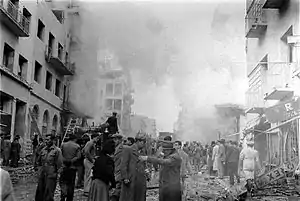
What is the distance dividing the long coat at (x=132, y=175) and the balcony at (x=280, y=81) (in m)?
6.64

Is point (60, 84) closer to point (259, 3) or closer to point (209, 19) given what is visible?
point (209, 19)

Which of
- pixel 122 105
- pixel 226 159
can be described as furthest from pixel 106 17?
pixel 226 159

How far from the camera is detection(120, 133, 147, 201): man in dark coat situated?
19.9 feet

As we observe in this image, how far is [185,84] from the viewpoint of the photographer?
39.9 ft

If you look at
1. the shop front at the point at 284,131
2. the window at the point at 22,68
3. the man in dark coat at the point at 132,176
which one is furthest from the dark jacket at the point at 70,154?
the window at the point at 22,68

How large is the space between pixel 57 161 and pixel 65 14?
430cm

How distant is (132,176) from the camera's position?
6152mm

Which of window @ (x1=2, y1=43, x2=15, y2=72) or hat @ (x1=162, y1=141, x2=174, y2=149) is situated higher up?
window @ (x1=2, y1=43, x2=15, y2=72)

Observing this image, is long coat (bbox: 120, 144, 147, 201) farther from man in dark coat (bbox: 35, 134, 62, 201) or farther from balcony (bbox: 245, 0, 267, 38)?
balcony (bbox: 245, 0, 267, 38)

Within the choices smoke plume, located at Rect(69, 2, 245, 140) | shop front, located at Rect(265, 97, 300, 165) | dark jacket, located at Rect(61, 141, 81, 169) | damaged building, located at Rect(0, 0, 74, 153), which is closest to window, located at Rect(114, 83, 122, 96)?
smoke plume, located at Rect(69, 2, 245, 140)

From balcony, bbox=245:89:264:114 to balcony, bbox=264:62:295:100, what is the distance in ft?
3.03

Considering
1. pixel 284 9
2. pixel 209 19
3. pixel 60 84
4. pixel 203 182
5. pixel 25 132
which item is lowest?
pixel 203 182

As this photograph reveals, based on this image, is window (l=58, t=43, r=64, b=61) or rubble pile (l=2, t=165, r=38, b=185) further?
rubble pile (l=2, t=165, r=38, b=185)

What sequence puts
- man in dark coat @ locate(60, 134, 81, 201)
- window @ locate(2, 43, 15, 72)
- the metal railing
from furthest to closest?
1. the metal railing
2. window @ locate(2, 43, 15, 72)
3. man in dark coat @ locate(60, 134, 81, 201)
